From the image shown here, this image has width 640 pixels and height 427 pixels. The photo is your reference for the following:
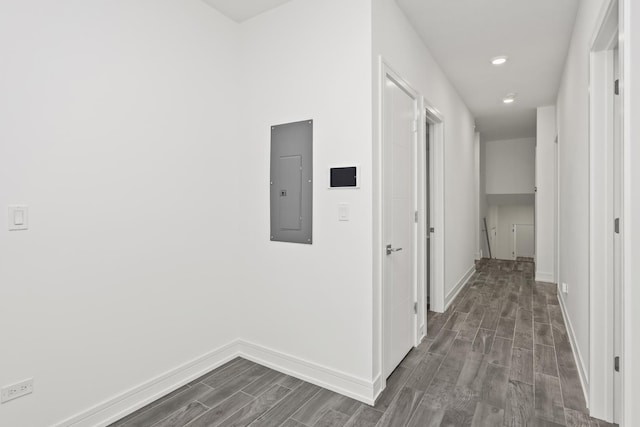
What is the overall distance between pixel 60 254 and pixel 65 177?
41cm

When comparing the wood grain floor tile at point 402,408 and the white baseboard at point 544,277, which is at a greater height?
the white baseboard at point 544,277

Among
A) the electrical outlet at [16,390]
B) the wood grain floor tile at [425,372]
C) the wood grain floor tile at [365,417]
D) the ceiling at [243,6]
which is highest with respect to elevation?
the ceiling at [243,6]

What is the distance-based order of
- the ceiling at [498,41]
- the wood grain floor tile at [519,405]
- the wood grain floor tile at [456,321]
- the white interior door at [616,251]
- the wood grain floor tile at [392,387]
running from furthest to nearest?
the wood grain floor tile at [456,321] → the ceiling at [498,41] → the wood grain floor tile at [392,387] → the wood grain floor tile at [519,405] → the white interior door at [616,251]

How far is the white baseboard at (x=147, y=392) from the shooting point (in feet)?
6.25

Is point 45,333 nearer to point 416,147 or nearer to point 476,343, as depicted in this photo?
point 416,147

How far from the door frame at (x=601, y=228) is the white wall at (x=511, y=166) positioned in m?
6.42

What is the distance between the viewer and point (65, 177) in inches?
72.0

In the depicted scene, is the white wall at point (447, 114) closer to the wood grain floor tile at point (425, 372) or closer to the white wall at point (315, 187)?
the white wall at point (315, 187)

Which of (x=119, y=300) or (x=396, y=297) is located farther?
(x=396, y=297)

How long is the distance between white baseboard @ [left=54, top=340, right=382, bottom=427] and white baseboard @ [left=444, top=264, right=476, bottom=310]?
2.17 meters

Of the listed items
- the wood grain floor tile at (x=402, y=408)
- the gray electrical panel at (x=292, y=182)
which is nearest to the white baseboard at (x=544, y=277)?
the wood grain floor tile at (x=402, y=408)

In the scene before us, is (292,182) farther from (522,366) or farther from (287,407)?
(522,366)

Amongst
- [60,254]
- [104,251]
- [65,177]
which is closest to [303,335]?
[104,251]

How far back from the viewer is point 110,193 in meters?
2.02
